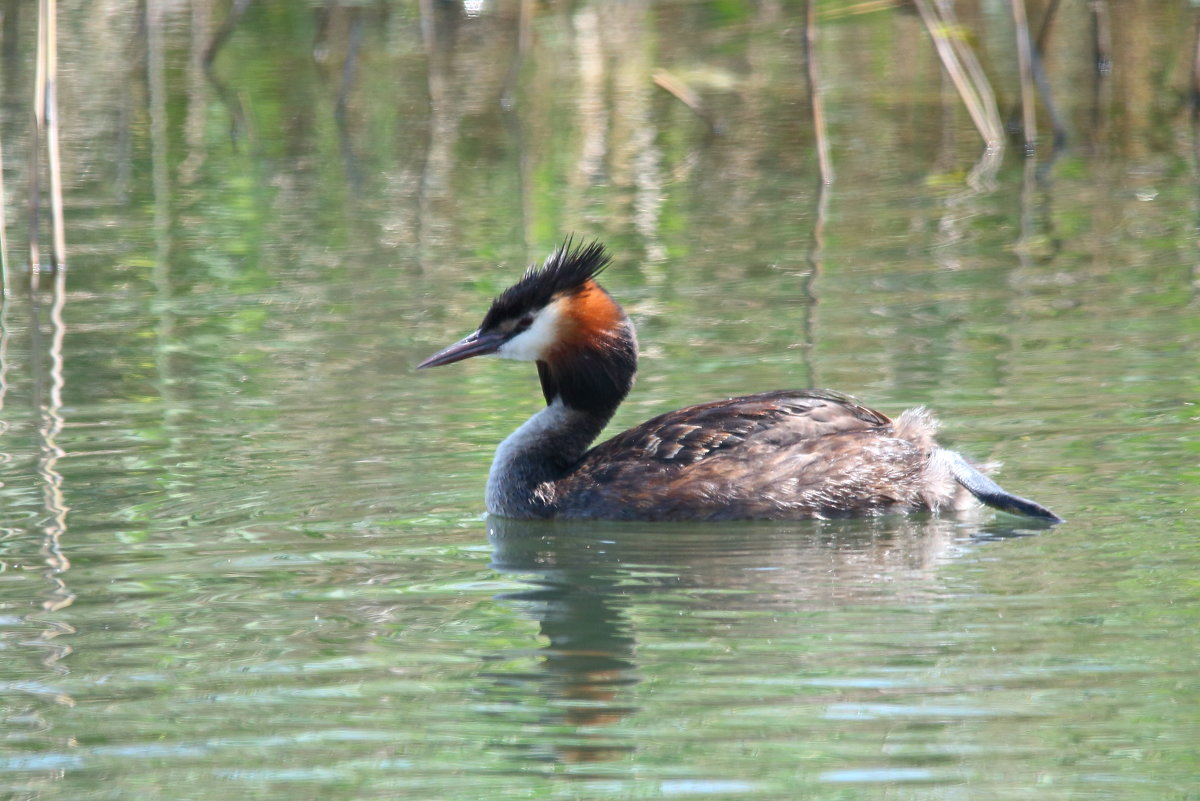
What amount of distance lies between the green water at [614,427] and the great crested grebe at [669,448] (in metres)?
0.15

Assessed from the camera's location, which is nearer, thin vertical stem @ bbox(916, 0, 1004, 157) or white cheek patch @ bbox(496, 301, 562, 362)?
white cheek patch @ bbox(496, 301, 562, 362)

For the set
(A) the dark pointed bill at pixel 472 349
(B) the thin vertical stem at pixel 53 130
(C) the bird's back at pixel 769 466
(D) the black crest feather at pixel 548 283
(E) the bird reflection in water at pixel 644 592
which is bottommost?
(E) the bird reflection in water at pixel 644 592

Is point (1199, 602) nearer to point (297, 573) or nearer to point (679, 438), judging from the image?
point (679, 438)

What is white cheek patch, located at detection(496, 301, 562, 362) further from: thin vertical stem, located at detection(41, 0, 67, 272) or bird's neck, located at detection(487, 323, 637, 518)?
thin vertical stem, located at detection(41, 0, 67, 272)

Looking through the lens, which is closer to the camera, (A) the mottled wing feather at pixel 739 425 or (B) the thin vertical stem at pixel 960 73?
(A) the mottled wing feather at pixel 739 425

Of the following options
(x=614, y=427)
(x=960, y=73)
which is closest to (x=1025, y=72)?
(x=960, y=73)

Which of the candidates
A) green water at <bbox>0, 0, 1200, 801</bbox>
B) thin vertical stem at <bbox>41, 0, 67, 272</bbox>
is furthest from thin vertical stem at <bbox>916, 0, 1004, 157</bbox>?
thin vertical stem at <bbox>41, 0, 67, 272</bbox>

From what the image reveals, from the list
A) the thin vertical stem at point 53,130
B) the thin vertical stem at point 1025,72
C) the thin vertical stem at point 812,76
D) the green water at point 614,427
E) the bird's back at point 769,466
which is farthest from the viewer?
the thin vertical stem at point 1025,72

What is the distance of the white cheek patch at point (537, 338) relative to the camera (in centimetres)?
752

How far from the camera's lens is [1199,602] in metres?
5.56

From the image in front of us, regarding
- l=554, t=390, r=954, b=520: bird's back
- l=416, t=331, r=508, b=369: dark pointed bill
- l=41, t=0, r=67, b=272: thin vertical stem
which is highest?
l=41, t=0, r=67, b=272: thin vertical stem

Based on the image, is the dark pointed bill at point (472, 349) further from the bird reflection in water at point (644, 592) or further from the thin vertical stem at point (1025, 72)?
the thin vertical stem at point (1025, 72)

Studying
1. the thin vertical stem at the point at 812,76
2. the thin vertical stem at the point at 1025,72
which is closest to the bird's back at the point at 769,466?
the thin vertical stem at the point at 812,76

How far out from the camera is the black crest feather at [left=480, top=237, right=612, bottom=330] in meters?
7.47
